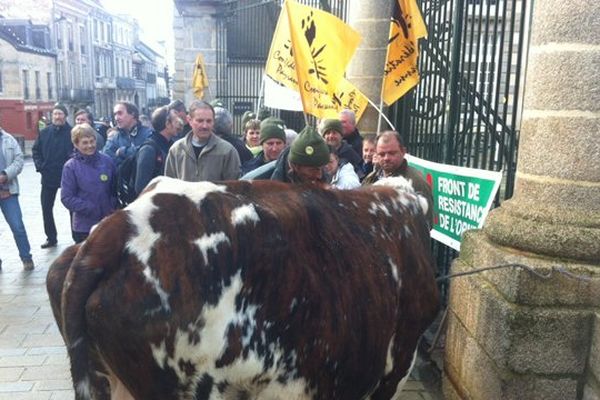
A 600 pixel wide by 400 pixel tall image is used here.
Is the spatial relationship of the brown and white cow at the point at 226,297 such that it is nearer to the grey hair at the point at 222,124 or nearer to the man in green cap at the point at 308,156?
the man in green cap at the point at 308,156

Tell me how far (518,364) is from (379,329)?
1.01 m

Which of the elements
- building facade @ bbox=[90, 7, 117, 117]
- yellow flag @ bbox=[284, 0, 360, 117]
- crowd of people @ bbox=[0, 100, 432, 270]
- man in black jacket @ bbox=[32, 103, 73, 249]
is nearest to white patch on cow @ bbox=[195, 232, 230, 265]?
crowd of people @ bbox=[0, 100, 432, 270]

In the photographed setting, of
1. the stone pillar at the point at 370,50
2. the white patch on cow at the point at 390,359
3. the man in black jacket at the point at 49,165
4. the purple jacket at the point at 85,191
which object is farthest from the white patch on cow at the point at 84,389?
the man in black jacket at the point at 49,165

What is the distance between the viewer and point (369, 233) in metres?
2.52

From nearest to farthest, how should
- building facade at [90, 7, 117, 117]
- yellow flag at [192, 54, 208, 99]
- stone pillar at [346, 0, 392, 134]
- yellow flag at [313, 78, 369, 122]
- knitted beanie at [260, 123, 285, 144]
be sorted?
knitted beanie at [260, 123, 285, 144] < yellow flag at [313, 78, 369, 122] < stone pillar at [346, 0, 392, 134] < yellow flag at [192, 54, 208, 99] < building facade at [90, 7, 117, 117]

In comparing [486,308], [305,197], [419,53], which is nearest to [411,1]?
[419,53]

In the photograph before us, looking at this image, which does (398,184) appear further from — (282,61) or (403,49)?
(282,61)

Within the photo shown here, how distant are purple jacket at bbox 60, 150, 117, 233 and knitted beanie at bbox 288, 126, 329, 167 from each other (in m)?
3.33

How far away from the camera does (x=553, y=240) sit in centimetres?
303

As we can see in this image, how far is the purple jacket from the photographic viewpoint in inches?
241

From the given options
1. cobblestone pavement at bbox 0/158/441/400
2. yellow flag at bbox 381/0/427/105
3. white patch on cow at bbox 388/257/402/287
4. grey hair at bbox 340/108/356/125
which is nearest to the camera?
white patch on cow at bbox 388/257/402/287

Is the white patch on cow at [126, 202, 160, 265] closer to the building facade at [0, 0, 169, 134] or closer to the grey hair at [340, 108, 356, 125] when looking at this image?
the grey hair at [340, 108, 356, 125]

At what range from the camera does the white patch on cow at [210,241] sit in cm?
200

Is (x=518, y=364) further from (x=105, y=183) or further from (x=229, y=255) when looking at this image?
(x=105, y=183)
